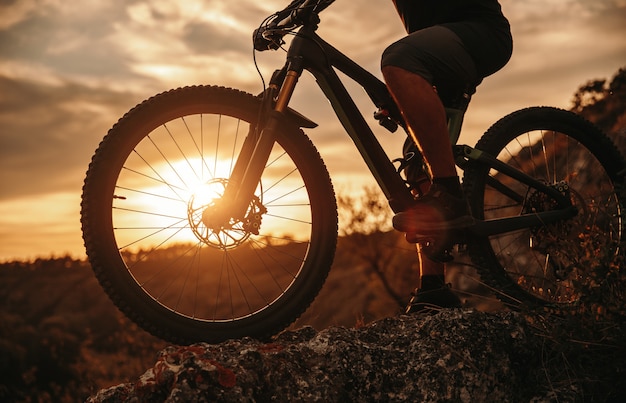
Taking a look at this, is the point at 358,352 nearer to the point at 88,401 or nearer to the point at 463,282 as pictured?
the point at 88,401

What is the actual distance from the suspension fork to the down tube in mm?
185

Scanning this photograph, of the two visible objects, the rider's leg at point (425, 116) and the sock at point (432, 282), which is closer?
the rider's leg at point (425, 116)

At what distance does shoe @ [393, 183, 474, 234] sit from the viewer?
336 centimetres

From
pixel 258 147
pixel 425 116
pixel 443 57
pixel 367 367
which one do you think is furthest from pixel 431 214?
pixel 367 367

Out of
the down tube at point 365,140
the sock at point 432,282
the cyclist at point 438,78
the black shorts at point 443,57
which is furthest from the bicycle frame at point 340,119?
the sock at point 432,282

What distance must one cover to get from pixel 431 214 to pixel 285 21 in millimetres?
1306

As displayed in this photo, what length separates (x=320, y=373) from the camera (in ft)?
8.15

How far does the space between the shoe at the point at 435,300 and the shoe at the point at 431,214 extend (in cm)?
49

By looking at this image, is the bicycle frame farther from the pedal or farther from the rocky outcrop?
the rocky outcrop

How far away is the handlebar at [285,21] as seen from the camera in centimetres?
335

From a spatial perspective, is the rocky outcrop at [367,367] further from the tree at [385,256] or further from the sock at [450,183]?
the tree at [385,256]

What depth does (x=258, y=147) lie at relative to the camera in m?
3.18

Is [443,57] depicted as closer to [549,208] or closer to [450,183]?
[450,183]

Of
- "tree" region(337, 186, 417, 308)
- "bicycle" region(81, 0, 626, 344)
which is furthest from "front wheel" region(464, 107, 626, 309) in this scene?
"tree" region(337, 186, 417, 308)
